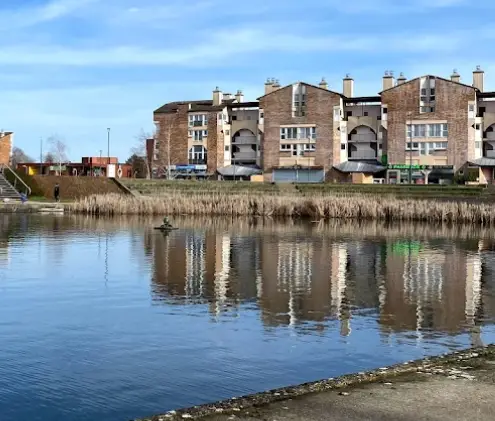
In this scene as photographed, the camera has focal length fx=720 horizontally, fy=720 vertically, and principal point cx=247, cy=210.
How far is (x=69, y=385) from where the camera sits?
9.84 metres

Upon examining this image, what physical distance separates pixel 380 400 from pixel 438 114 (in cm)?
8194

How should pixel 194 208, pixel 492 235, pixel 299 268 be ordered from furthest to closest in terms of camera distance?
pixel 194 208 → pixel 492 235 → pixel 299 268

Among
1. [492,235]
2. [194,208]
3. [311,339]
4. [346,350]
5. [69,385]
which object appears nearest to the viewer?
[69,385]

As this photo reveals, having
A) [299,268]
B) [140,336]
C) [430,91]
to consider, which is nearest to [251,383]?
[140,336]

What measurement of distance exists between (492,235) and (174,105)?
7013 cm

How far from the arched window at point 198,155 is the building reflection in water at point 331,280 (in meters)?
64.9

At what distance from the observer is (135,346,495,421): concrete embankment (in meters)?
7.06

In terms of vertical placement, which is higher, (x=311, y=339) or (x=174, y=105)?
(x=174, y=105)

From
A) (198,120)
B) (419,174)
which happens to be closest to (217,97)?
(198,120)

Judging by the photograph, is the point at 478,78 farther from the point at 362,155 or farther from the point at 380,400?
the point at 380,400

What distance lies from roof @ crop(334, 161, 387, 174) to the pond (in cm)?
5792

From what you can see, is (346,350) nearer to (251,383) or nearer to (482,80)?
(251,383)

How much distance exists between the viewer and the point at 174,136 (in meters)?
101

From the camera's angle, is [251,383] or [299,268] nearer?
[251,383]
